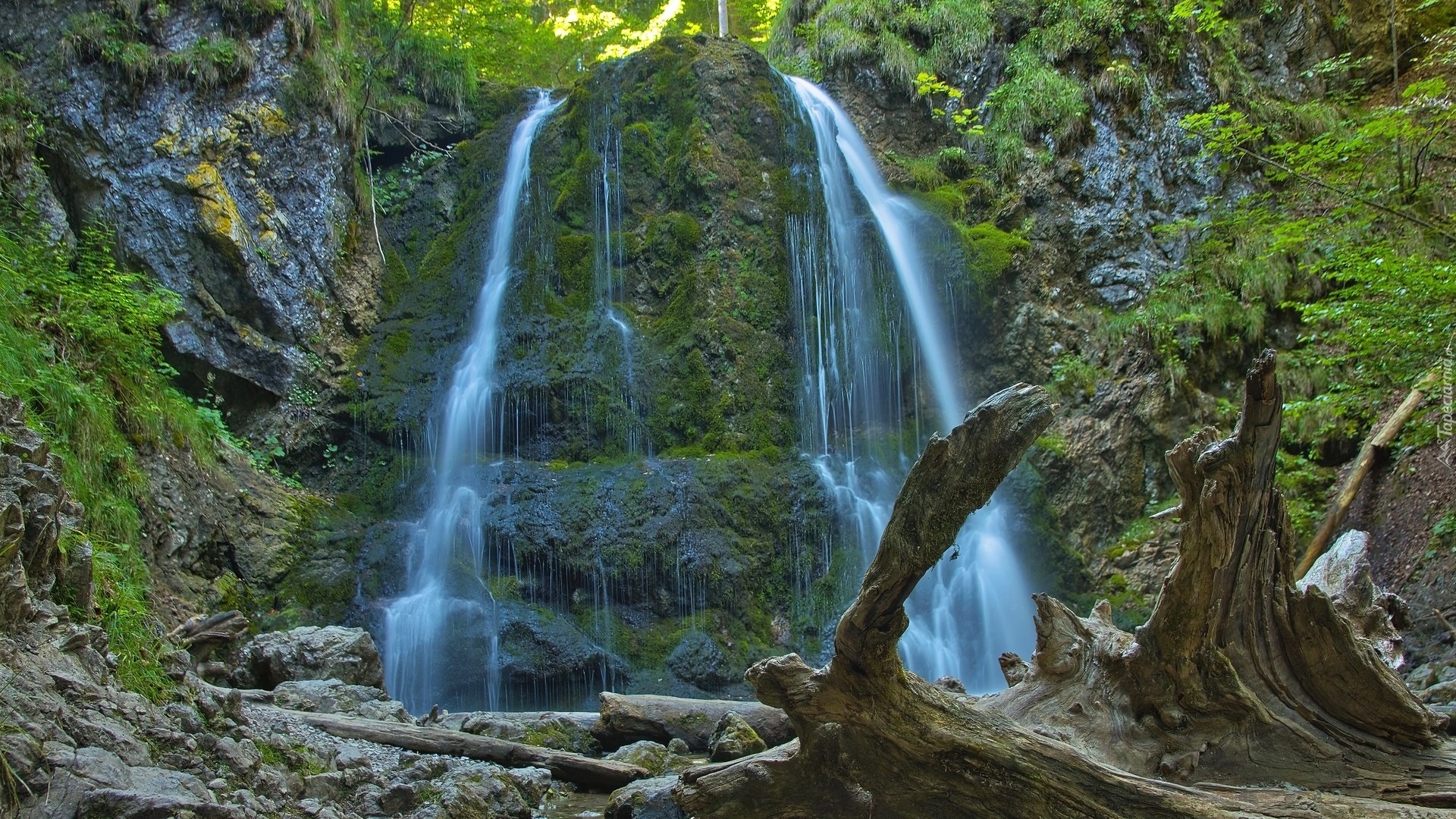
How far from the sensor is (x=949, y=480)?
2.72 metres

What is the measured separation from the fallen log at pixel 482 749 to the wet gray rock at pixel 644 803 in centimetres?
44

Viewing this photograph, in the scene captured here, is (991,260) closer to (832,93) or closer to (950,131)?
(950,131)

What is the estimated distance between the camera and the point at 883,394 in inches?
508

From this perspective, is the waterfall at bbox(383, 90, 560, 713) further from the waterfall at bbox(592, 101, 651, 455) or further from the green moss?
the waterfall at bbox(592, 101, 651, 455)

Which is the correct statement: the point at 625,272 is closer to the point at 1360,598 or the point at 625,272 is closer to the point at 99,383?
the point at 99,383

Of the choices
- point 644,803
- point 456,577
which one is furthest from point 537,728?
point 456,577

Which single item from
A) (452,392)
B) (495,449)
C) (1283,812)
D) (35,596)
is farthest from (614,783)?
(452,392)

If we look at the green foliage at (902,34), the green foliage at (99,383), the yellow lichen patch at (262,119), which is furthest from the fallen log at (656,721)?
the green foliage at (902,34)

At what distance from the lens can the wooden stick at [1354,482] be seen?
8.84m

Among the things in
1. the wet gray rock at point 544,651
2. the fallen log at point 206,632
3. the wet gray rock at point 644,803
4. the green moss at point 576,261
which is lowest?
the wet gray rock at point 644,803

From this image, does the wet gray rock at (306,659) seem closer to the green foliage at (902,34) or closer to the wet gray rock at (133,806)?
the wet gray rock at (133,806)

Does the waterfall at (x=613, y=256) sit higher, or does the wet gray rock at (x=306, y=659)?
the waterfall at (x=613, y=256)

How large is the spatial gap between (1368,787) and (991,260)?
428 inches

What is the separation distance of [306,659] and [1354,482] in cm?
991
